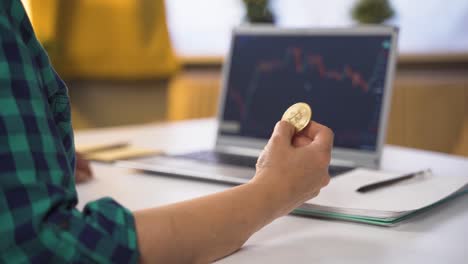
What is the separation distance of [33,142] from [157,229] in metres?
0.13

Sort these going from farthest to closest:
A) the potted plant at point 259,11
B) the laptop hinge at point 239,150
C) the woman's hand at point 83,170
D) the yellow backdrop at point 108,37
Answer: the yellow backdrop at point 108,37 → the potted plant at point 259,11 → the laptop hinge at point 239,150 → the woman's hand at point 83,170

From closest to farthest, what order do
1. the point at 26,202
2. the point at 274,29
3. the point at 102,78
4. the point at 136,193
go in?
the point at 26,202 → the point at 136,193 → the point at 274,29 → the point at 102,78

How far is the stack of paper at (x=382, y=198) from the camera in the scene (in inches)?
28.3

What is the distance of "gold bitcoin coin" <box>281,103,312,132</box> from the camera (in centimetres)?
70

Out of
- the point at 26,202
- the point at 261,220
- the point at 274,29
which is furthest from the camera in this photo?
the point at 274,29

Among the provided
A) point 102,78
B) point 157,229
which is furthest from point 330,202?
point 102,78

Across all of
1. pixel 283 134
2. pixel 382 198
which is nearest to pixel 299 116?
pixel 283 134

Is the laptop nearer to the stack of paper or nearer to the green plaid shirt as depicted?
the stack of paper

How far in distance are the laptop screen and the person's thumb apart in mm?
451

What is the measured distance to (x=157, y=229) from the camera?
20.7 inches

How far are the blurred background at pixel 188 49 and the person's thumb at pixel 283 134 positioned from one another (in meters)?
1.50

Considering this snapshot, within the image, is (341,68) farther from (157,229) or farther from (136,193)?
(157,229)

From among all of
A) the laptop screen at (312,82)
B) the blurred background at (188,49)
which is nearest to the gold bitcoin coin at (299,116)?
the laptop screen at (312,82)

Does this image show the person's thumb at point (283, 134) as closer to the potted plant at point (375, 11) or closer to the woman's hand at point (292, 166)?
the woman's hand at point (292, 166)
